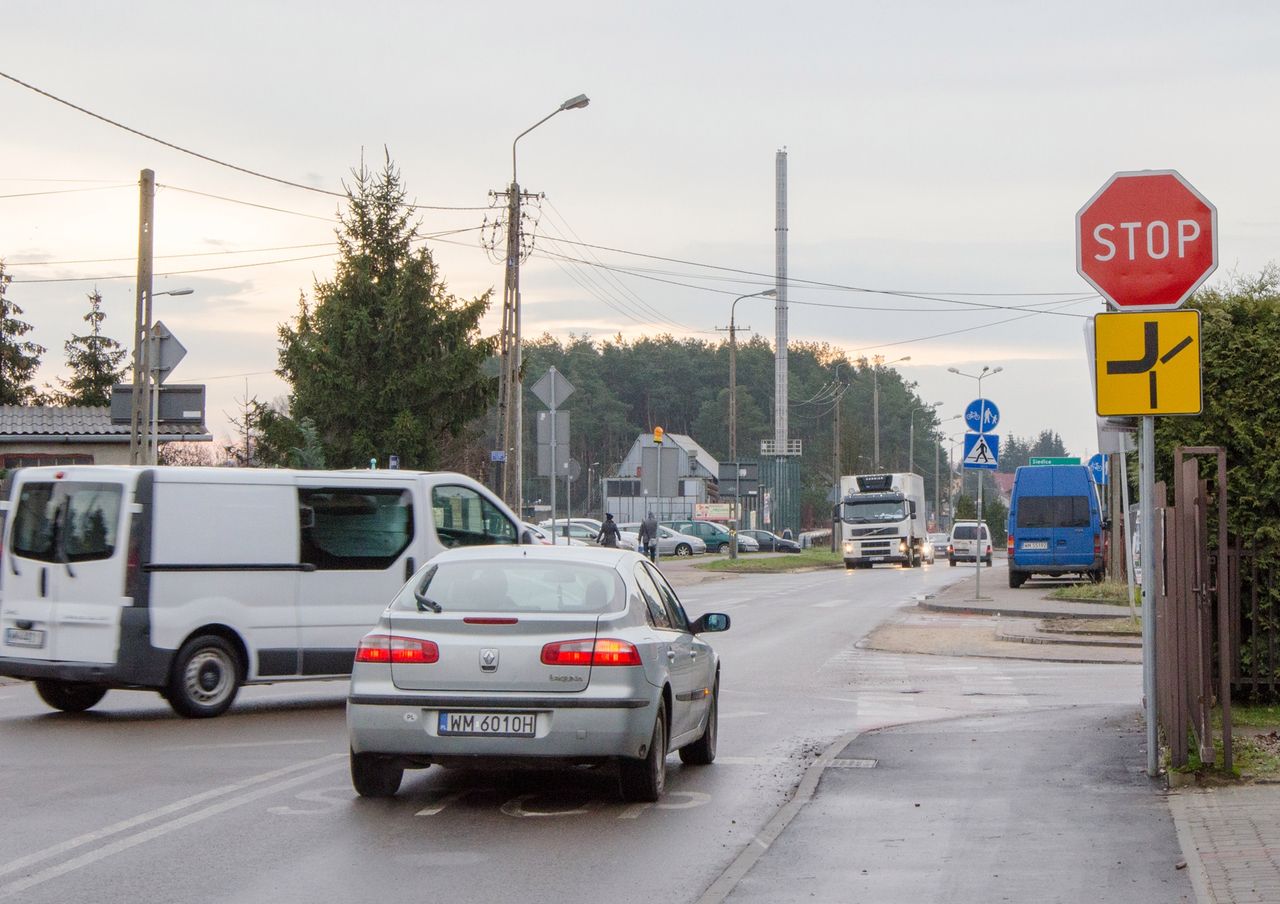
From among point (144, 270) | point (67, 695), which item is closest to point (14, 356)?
point (144, 270)

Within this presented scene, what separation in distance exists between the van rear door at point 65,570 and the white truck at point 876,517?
141 ft

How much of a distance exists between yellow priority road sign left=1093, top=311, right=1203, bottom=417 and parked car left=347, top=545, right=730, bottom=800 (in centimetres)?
298

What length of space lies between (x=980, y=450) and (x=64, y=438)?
31959 millimetres

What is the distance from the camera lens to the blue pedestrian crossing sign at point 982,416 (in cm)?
3022

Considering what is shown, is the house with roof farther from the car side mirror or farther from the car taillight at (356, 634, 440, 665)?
the car taillight at (356, 634, 440, 665)

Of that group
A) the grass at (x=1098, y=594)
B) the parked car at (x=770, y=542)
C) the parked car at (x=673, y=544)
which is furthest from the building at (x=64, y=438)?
the parked car at (x=770, y=542)

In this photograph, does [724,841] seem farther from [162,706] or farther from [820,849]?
[162,706]

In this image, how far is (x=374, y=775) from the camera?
30.4 ft

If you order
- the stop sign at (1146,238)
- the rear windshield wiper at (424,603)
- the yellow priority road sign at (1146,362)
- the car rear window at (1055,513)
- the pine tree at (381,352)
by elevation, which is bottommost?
the rear windshield wiper at (424,603)

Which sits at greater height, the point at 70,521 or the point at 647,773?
the point at 70,521

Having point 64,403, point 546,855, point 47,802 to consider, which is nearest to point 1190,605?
point 546,855

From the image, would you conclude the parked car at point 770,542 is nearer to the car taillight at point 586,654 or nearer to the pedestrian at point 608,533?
the pedestrian at point 608,533

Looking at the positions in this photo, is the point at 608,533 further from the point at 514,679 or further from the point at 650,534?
the point at 514,679

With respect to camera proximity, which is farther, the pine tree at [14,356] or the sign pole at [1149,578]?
the pine tree at [14,356]
